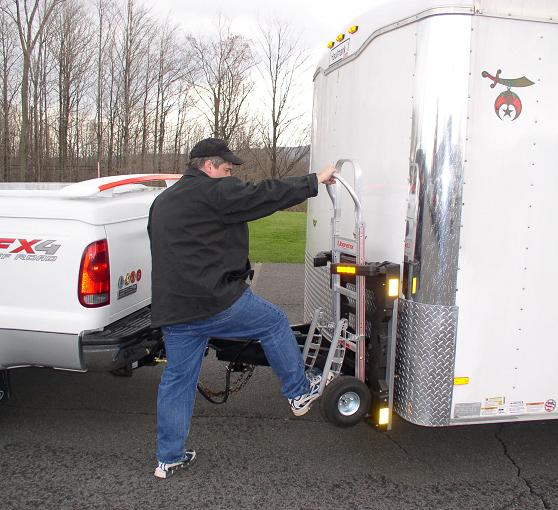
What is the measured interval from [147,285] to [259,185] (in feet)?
4.44

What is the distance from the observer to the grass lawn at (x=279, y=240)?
1188 cm

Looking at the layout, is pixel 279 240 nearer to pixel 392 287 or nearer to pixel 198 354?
pixel 198 354

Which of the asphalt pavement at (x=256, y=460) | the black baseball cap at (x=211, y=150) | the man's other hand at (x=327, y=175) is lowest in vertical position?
the asphalt pavement at (x=256, y=460)

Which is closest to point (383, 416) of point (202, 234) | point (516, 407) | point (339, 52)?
point (516, 407)

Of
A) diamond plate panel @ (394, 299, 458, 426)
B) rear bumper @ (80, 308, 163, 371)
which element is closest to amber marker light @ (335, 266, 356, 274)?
diamond plate panel @ (394, 299, 458, 426)

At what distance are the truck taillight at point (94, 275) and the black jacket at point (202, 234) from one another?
0.37 metres

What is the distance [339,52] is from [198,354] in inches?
86.3

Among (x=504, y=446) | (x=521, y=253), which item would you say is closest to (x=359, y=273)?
(x=521, y=253)

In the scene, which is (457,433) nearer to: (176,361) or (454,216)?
(454,216)

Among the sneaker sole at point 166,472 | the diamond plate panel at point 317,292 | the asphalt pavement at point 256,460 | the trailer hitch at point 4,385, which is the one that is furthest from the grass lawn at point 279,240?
the sneaker sole at point 166,472

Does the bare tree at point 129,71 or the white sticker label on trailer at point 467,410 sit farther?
the bare tree at point 129,71

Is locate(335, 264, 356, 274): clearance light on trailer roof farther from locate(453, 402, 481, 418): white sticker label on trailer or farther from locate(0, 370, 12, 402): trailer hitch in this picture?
locate(0, 370, 12, 402): trailer hitch

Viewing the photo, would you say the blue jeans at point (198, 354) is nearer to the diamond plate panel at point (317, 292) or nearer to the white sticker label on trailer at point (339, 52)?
the diamond plate panel at point (317, 292)

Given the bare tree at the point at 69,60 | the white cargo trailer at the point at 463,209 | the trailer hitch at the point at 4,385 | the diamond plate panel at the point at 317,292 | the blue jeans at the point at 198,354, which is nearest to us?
the white cargo trailer at the point at 463,209
